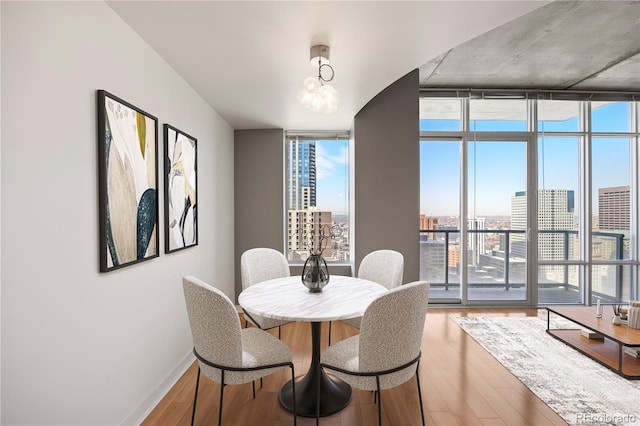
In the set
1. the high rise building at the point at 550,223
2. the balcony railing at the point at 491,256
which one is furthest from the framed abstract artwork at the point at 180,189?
the high rise building at the point at 550,223

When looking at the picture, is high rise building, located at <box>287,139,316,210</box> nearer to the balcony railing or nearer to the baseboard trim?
the balcony railing

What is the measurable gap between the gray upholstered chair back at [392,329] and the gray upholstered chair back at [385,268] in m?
0.87

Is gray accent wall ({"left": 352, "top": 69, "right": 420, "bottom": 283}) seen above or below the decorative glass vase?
above

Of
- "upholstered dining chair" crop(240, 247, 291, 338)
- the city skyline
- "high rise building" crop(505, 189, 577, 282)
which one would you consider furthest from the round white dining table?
"high rise building" crop(505, 189, 577, 282)

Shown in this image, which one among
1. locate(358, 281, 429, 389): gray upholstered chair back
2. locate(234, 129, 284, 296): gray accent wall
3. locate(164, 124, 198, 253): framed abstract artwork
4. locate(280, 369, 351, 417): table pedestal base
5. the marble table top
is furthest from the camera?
locate(234, 129, 284, 296): gray accent wall

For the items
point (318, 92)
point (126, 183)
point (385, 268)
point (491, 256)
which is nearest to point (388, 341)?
point (385, 268)

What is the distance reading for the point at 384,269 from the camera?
259cm

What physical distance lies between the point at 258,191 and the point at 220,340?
2.71 m

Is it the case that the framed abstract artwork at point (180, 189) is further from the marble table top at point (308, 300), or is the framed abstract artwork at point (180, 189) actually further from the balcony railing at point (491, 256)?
the balcony railing at point (491, 256)

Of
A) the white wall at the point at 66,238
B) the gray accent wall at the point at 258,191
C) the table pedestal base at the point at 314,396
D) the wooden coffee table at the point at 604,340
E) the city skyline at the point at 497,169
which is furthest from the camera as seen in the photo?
the city skyline at the point at 497,169

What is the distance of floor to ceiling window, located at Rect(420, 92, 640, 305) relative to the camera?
4.20 metres

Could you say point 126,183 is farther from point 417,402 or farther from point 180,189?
point 417,402

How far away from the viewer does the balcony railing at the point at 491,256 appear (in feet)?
13.9

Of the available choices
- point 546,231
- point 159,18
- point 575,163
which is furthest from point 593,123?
point 159,18
